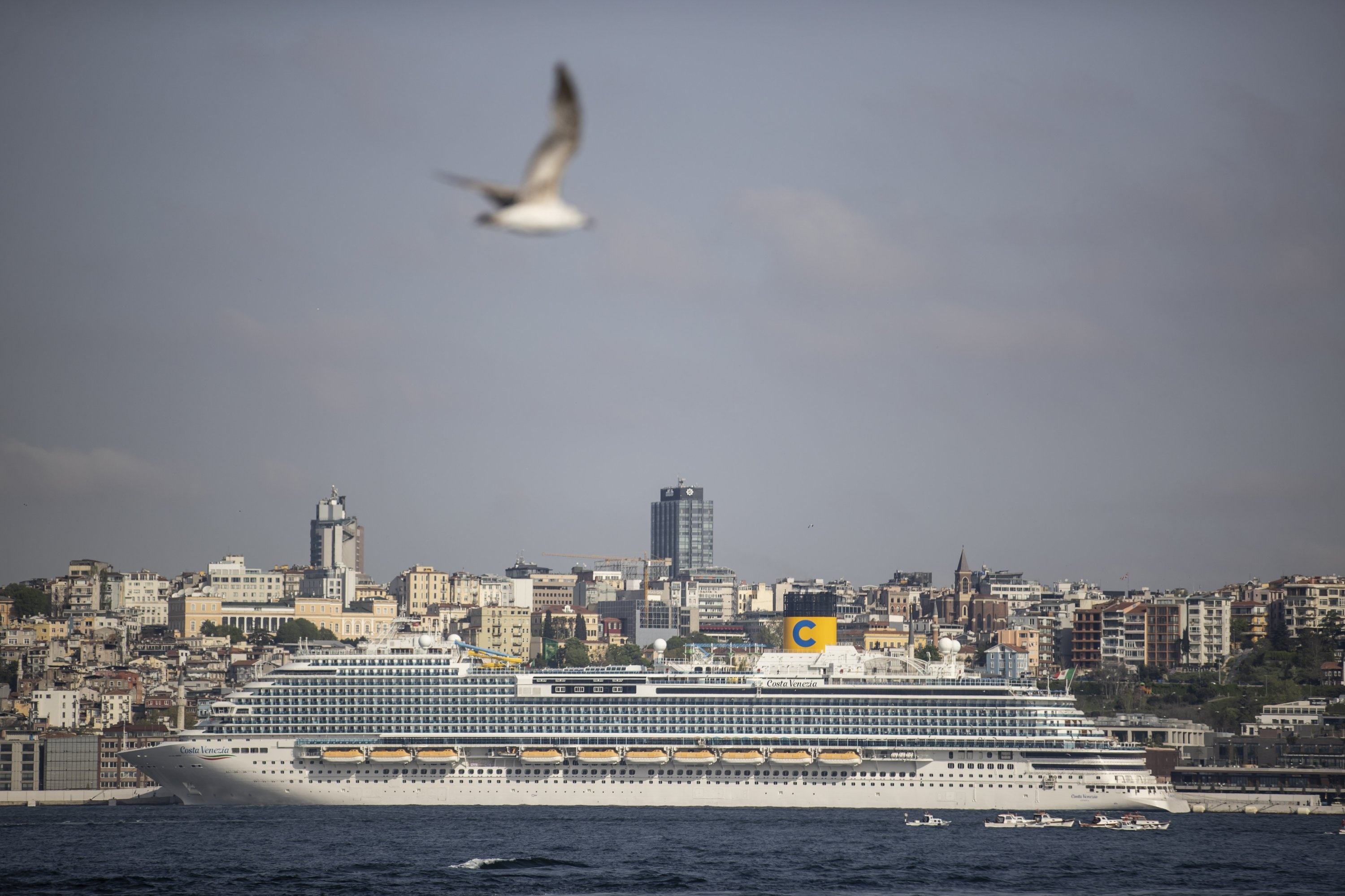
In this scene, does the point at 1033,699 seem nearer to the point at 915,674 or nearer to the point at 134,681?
the point at 915,674

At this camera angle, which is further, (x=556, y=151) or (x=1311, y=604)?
(x=1311, y=604)

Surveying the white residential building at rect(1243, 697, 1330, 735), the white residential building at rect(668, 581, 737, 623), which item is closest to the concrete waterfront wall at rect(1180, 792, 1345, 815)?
the white residential building at rect(1243, 697, 1330, 735)

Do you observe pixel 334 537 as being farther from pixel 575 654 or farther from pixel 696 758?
pixel 696 758

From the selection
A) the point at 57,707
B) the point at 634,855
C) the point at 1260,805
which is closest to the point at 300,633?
the point at 57,707

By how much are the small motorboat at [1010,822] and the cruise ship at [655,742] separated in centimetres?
373

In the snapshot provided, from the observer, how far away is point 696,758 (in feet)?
209

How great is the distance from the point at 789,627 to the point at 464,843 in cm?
2362

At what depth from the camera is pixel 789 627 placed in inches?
2849

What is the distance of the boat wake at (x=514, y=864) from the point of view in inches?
1802

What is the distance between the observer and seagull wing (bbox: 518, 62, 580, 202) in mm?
10891

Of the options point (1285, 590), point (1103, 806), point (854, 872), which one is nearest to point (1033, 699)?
point (1103, 806)

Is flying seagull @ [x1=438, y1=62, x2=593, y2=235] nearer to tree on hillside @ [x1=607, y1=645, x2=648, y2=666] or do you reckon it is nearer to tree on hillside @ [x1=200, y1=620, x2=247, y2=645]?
tree on hillside @ [x1=607, y1=645, x2=648, y2=666]

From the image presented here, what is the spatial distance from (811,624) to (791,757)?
9.47 metres

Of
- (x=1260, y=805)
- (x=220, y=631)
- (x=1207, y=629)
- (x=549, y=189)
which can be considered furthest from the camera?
(x=220, y=631)
